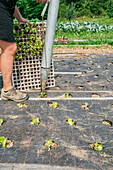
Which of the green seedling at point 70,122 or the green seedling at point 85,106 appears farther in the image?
the green seedling at point 85,106

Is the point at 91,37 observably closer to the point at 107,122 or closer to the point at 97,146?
the point at 107,122

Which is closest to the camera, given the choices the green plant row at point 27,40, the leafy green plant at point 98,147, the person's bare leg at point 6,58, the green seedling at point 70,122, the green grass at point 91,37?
the leafy green plant at point 98,147

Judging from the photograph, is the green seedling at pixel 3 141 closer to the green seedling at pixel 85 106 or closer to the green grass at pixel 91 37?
the green seedling at pixel 85 106

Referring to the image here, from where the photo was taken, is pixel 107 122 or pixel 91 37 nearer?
pixel 107 122

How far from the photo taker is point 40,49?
137 inches

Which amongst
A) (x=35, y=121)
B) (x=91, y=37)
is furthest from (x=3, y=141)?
(x=91, y=37)

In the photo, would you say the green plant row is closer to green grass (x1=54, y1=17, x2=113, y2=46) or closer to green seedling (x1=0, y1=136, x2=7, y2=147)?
green seedling (x1=0, y1=136, x2=7, y2=147)

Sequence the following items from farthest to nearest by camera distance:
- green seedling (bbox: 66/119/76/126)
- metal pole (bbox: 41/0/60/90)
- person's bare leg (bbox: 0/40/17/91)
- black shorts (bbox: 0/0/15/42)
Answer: metal pole (bbox: 41/0/60/90), person's bare leg (bbox: 0/40/17/91), black shorts (bbox: 0/0/15/42), green seedling (bbox: 66/119/76/126)

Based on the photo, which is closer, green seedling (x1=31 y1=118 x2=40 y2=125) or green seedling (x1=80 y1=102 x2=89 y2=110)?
green seedling (x1=31 y1=118 x2=40 y2=125)

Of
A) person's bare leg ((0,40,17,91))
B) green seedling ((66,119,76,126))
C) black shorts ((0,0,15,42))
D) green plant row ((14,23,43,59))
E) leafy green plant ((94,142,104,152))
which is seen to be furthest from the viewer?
green plant row ((14,23,43,59))

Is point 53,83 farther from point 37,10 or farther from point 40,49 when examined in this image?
point 37,10

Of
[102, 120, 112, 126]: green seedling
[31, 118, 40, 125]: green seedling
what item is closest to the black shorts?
[31, 118, 40, 125]: green seedling

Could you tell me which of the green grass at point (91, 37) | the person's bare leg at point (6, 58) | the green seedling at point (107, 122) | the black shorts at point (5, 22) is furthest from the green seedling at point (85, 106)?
the green grass at point (91, 37)

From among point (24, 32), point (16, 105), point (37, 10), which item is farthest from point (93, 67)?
point (37, 10)
